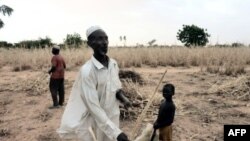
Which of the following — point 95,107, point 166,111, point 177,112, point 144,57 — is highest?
point 95,107

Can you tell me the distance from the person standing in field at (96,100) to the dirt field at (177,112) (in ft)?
9.46

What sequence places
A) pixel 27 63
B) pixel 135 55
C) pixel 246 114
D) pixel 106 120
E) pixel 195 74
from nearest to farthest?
pixel 106 120
pixel 246 114
pixel 195 74
pixel 27 63
pixel 135 55

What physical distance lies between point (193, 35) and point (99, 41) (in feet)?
114

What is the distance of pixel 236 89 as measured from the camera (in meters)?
8.88

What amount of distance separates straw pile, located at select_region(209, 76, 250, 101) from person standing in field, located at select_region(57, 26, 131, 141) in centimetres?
536

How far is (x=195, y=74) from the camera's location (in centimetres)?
1148

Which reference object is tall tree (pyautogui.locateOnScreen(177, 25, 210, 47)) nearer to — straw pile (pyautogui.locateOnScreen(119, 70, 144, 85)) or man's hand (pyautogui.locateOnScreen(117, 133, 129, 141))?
straw pile (pyautogui.locateOnScreen(119, 70, 144, 85))

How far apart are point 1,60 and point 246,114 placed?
10127 millimetres

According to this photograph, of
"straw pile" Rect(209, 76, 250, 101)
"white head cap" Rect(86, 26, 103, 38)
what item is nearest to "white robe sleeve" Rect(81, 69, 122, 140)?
"white head cap" Rect(86, 26, 103, 38)

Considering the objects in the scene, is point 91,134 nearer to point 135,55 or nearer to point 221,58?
point 135,55

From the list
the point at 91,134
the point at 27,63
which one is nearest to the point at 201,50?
the point at 27,63

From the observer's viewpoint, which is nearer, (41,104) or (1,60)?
(41,104)

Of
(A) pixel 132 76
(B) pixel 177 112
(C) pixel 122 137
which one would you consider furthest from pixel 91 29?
(A) pixel 132 76

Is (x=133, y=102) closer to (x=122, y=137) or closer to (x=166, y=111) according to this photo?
(x=166, y=111)
